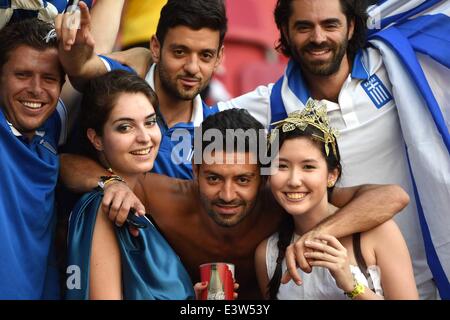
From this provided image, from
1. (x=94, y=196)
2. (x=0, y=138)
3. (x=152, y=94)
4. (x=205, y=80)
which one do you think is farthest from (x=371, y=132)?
(x=0, y=138)

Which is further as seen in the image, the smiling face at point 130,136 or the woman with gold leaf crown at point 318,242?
the smiling face at point 130,136

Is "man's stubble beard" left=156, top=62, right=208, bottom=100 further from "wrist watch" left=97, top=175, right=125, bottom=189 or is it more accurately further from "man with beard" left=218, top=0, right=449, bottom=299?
"wrist watch" left=97, top=175, right=125, bottom=189

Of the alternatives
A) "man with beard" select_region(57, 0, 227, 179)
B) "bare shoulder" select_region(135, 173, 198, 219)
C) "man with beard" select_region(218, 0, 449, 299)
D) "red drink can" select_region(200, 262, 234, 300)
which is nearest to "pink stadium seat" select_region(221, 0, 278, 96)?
"man with beard" select_region(218, 0, 449, 299)

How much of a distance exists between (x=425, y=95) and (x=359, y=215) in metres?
0.81

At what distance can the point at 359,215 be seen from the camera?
134 inches

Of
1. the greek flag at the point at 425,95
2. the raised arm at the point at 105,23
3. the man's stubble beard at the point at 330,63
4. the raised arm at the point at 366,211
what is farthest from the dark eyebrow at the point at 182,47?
the raised arm at the point at 366,211

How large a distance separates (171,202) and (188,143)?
1.40 feet

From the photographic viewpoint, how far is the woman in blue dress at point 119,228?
322 centimetres

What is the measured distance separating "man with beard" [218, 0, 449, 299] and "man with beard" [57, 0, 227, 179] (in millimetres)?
338

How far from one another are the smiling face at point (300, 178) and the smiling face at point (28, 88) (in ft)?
3.12

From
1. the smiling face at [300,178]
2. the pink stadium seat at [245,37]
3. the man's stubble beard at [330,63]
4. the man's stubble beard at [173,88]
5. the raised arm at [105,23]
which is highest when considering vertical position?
the pink stadium seat at [245,37]

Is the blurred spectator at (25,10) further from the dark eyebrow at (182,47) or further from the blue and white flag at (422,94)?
the blue and white flag at (422,94)

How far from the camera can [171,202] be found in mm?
3680

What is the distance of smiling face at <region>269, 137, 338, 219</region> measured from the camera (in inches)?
135
